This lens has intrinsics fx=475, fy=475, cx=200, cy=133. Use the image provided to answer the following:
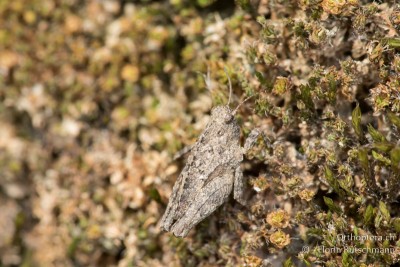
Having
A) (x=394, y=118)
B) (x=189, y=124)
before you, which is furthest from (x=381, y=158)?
(x=189, y=124)

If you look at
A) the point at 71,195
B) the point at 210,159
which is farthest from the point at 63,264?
the point at 210,159

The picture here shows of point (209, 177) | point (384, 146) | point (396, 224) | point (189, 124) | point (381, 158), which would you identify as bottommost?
point (189, 124)

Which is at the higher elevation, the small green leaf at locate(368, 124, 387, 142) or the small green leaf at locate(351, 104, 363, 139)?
the small green leaf at locate(351, 104, 363, 139)

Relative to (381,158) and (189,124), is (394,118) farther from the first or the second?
(189,124)

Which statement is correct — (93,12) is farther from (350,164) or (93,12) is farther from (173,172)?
(350,164)

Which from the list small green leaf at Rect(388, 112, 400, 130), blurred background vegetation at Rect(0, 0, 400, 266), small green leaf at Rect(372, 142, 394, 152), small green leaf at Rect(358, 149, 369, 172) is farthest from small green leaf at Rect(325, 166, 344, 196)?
small green leaf at Rect(388, 112, 400, 130)

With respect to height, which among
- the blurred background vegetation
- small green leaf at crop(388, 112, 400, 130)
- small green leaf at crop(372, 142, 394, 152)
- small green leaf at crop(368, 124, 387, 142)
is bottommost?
the blurred background vegetation

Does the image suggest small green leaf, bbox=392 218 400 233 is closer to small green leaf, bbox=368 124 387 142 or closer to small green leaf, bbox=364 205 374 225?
small green leaf, bbox=364 205 374 225
